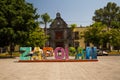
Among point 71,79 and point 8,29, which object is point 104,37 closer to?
point 8,29

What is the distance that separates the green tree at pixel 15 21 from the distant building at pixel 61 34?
30.0 meters

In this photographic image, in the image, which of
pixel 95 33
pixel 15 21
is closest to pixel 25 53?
pixel 15 21

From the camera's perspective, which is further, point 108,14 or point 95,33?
point 108,14

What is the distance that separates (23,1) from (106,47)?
111ft

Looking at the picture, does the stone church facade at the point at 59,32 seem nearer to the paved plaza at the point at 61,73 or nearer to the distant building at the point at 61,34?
the distant building at the point at 61,34

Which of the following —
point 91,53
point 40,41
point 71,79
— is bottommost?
point 71,79

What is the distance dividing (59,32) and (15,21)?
33.7 meters

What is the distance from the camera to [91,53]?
3206cm

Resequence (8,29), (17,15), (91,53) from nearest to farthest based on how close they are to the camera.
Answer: (91,53)
(8,29)
(17,15)

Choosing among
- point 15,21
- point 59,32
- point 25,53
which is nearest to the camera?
point 25,53

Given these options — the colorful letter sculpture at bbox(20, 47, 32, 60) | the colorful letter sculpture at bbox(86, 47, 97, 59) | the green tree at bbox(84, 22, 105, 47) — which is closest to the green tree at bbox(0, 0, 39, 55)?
the colorful letter sculpture at bbox(20, 47, 32, 60)

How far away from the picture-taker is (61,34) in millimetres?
71375

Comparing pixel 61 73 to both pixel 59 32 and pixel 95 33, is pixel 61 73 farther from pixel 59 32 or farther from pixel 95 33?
pixel 59 32

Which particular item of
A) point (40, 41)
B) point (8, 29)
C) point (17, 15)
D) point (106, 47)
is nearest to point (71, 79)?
point (8, 29)
